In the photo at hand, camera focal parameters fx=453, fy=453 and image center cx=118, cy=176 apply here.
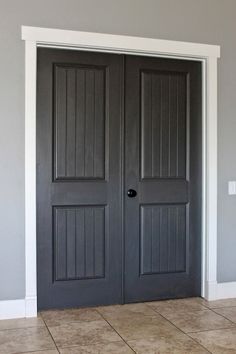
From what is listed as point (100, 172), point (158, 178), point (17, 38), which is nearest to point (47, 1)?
point (17, 38)

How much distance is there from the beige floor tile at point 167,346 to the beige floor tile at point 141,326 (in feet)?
0.24

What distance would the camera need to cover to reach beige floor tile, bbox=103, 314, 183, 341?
309 centimetres

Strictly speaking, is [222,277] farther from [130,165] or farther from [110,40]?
[110,40]

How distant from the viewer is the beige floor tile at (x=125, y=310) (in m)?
3.51

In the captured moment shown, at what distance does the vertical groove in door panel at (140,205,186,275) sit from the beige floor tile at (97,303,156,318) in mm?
291

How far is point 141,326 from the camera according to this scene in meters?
3.24

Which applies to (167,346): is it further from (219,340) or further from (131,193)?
(131,193)

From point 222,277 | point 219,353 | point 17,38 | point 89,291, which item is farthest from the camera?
point 222,277

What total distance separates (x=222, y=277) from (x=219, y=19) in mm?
2243

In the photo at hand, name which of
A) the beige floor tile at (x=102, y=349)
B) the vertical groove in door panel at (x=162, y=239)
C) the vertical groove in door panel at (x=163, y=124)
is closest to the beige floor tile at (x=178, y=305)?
the vertical groove in door panel at (x=162, y=239)

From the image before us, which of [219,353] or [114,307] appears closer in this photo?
[219,353]

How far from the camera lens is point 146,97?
380 cm

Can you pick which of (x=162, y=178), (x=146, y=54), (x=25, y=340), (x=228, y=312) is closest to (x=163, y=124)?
(x=162, y=178)

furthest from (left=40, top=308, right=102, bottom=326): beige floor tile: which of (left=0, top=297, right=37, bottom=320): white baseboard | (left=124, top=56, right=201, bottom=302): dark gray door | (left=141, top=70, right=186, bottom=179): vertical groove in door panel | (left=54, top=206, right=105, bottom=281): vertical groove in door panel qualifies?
(left=141, top=70, right=186, bottom=179): vertical groove in door panel
